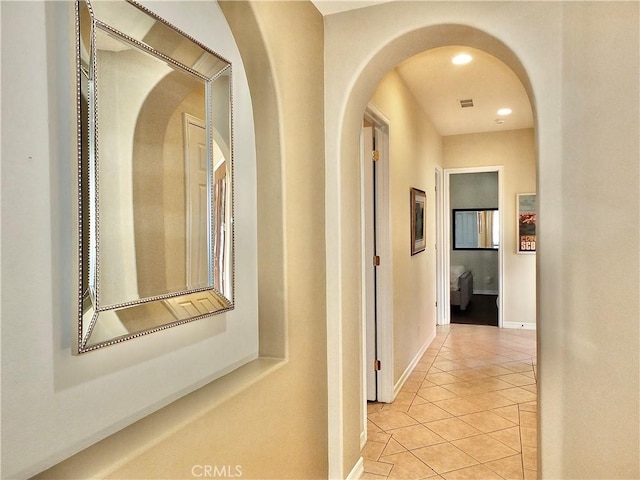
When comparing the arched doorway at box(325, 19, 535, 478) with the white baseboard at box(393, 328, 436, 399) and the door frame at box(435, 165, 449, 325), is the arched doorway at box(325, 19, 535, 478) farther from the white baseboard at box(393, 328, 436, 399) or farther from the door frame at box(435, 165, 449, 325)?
the door frame at box(435, 165, 449, 325)

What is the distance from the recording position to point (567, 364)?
180cm

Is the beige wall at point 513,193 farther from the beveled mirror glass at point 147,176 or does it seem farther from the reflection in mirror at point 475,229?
the beveled mirror glass at point 147,176

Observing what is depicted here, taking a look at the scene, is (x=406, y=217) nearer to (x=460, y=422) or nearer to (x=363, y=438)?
(x=460, y=422)

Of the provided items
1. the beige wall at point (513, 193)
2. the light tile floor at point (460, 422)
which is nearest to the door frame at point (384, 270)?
the light tile floor at point (460, 422)

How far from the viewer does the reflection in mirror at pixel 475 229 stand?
879 cm

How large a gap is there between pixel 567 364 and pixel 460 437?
1.35 meters

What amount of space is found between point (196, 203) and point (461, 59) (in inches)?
112

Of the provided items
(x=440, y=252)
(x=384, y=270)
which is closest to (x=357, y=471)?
(x=384, y=270)

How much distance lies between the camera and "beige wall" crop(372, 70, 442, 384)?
3557 millimetres

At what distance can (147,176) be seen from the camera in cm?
124

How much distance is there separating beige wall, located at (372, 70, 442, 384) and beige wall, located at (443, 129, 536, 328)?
1139mm

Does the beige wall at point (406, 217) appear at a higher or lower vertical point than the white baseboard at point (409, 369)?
higher

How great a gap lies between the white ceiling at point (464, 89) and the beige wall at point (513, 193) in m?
0.27

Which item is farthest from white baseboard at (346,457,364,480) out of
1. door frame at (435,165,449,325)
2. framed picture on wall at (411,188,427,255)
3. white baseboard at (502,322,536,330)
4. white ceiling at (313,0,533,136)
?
white baseboard at (502,322,536,330)
